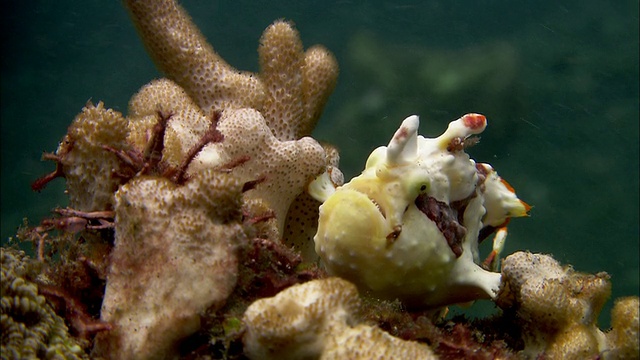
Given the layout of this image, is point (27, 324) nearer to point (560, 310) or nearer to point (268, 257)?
point (268, 257)

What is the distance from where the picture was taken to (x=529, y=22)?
13.4 meters

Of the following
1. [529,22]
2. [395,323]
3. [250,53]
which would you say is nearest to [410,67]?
[529,22]

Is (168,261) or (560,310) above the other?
(168,261)

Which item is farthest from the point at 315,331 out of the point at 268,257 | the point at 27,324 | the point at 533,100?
the point at 533,100

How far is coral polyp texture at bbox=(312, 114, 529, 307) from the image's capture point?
2.25 m

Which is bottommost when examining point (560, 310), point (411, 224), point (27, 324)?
point (560, 310)

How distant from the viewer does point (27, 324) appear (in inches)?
69.2

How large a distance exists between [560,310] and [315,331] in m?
1.40

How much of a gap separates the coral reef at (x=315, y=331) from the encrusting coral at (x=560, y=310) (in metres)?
1.00

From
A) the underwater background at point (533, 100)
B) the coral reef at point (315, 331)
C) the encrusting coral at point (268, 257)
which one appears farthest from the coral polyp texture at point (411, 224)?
the underwater background at point (533, 100)

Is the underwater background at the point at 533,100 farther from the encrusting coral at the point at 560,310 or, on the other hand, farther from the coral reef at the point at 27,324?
the coral reef at the point at 27,324

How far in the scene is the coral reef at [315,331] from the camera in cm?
165

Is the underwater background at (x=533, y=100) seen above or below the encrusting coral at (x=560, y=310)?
below

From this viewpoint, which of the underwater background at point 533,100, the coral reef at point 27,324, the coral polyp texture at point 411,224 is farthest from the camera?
the underwater background at point 533,100
